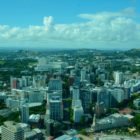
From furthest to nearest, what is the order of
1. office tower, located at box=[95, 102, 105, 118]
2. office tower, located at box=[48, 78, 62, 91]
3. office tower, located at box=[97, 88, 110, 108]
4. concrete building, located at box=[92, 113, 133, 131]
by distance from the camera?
office tower, located at box=[48, 78, 62, 91] → office tower, located at box=[97, 88, 110, 108] → office tower, located at box=[95, 102, 105, 118] → concrete building, located at box=[92, 113, 133, 131]

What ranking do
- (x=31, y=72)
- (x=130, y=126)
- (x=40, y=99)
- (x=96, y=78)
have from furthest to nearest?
(x=31, y=72) → (x=96, y=78) → (x=40, y=99) → (x=130, y=126)

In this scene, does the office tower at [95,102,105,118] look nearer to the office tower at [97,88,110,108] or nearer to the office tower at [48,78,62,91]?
the office tower at [97,88,110,108]

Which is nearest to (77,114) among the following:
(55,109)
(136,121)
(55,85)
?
(55,109)

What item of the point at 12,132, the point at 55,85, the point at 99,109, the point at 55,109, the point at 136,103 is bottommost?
the point at 136,103

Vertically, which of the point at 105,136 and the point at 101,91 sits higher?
the point at 101,91

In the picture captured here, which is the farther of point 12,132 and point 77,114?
point 77,114

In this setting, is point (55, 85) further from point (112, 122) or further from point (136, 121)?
point (136, 121)

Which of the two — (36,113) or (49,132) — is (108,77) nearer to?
(36,113)

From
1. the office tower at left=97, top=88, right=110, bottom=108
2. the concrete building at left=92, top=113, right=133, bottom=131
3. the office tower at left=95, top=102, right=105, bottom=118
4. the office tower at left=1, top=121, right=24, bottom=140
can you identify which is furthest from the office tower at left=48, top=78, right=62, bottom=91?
the office tower at left=1, top=121, right=24, bottom=140

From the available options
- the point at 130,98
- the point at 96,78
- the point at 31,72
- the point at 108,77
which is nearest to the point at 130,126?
the point at 130,98

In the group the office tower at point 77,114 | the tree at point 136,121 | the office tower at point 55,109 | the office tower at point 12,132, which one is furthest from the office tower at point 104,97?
the office tower at point 12,132

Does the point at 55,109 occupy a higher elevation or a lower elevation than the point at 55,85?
lower
